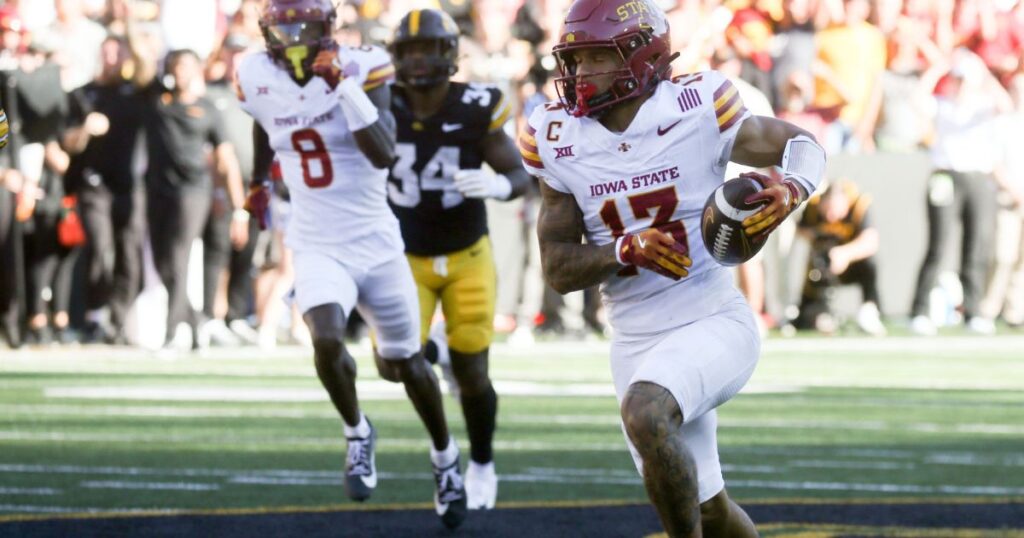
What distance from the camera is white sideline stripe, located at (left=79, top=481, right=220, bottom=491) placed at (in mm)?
7723

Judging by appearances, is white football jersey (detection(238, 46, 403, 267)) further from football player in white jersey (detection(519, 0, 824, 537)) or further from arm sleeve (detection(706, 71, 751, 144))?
arm sleeve (detection(706, 71, 751, 144))

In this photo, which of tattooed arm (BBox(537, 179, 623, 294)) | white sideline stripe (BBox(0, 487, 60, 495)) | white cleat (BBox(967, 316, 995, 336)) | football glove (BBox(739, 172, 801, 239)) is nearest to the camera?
football glove (BBox(739, 172, 801, 239))

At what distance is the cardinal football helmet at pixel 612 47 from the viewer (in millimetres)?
5309

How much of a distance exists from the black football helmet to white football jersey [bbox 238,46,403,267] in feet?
1.00

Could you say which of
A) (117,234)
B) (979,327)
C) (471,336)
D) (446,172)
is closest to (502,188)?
(446,172)

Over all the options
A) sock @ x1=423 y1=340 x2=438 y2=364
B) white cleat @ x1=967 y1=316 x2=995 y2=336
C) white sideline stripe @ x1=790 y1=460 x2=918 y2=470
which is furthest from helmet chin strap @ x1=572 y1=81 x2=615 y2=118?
white cleat @ x1=967 y1=316 x2=995 y2=336

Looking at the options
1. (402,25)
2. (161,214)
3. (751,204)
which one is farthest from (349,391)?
(161,214)

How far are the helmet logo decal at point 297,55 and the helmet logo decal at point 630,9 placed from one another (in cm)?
228

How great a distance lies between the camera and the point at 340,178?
7.59m

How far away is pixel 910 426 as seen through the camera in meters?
10.1

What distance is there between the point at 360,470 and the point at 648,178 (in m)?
2.22

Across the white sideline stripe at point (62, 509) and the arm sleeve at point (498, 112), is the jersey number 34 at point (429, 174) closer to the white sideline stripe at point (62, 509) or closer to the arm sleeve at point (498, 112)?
the arm sleeve at point (498, 112)

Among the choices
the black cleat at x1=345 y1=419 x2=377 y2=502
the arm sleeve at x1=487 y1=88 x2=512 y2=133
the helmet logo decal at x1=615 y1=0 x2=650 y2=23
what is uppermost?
the helmet logo decal at x1=615 y1=0 x2=650 y2=23

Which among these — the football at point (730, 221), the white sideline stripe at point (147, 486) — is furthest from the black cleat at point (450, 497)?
the football at point (730, 221)
